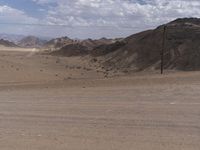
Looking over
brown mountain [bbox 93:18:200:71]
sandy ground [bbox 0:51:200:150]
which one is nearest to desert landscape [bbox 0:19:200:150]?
sandy ground [bbox 0:51:200:150]

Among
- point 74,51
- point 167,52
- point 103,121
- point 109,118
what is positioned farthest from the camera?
point 74,51

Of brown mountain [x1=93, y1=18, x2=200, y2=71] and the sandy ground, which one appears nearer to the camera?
the sandy ground

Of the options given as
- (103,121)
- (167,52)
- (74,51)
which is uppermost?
(167,52)

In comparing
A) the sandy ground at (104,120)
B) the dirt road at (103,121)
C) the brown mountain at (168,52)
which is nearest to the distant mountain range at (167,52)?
the brown mountain at (168,52)

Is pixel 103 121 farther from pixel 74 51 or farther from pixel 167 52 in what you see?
pixel 74 51

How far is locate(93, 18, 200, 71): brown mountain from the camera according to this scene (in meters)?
45.3

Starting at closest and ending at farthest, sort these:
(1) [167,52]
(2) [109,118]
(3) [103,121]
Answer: (3) [103,121] < (2) [109,118] < (1) [167,52]

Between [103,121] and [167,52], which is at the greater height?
[167,52]

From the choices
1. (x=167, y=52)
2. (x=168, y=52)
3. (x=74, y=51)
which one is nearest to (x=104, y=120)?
(x=168, y=52)

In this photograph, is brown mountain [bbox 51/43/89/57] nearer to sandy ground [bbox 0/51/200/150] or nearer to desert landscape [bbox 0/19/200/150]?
desert landscape [bbox 0/19/200/150]

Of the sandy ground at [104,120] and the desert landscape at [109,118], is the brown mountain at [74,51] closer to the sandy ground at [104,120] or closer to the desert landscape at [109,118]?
the desert landscape at [109,118]

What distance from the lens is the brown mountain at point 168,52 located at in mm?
45344

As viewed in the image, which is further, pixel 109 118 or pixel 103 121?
pixel 109 118

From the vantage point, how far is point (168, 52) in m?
50.6
